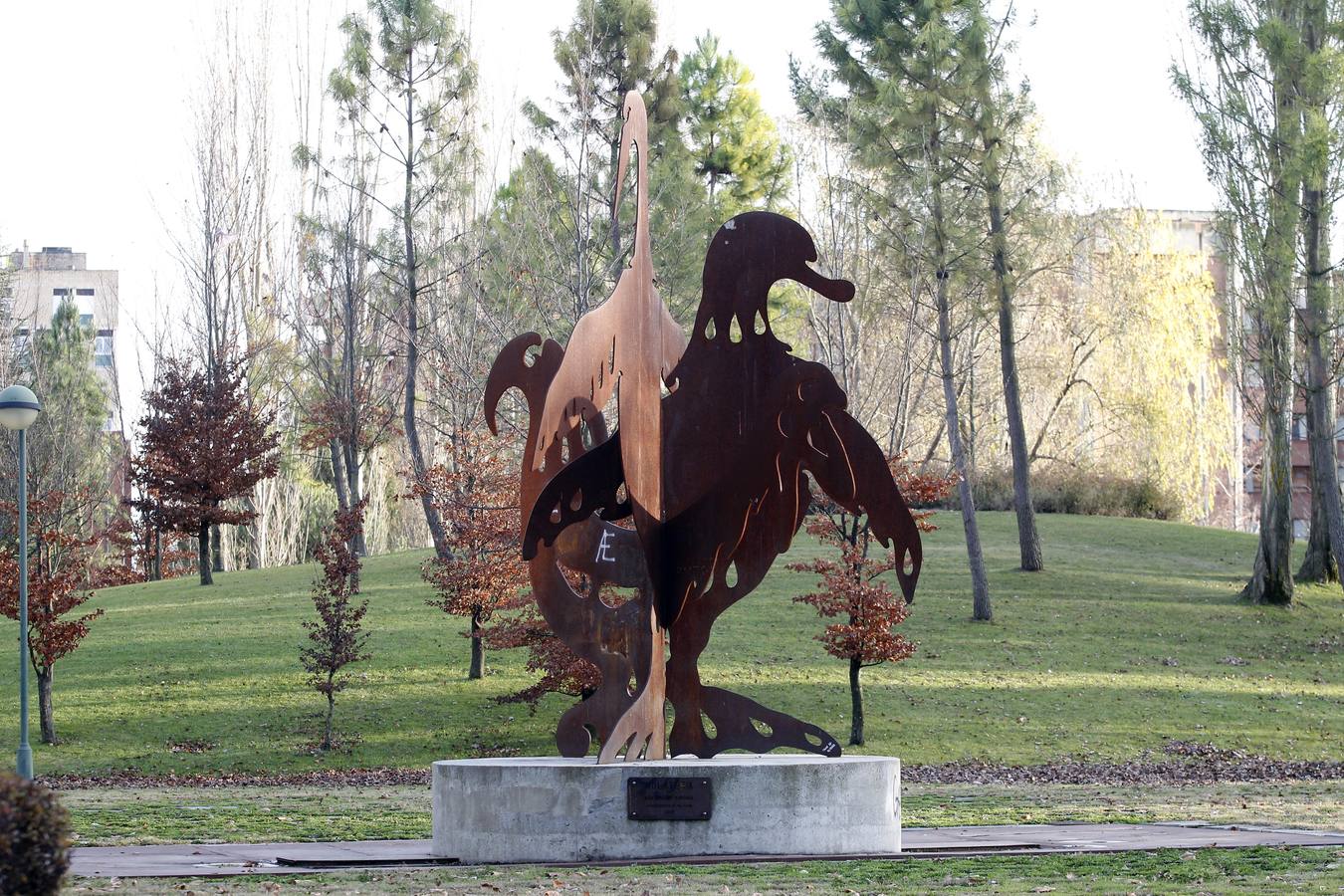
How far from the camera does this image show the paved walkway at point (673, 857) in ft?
33.4

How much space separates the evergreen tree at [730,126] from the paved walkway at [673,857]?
32.3 m

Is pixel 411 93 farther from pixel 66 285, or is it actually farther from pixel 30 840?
pixel 66 285

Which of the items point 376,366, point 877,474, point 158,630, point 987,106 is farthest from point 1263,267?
point 376,366

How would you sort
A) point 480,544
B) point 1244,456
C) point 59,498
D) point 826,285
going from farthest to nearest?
point 1244,456 → point 59,498 → point 480,544 → point 826,285

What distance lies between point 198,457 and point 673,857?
25337mm

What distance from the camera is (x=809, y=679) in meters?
24.0

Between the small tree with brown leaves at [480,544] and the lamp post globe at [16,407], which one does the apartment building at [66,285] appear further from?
the lamp post globe at [16,407]

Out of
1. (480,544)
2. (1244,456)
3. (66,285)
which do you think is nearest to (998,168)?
(480,544)

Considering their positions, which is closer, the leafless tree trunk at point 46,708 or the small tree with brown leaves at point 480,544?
the leafless tree trunk at point 46,708

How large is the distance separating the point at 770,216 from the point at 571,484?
2.70 meters

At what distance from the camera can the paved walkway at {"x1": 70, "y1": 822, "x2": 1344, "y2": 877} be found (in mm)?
10172

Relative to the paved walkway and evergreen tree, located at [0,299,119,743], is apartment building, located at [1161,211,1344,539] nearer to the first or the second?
the paved walkway

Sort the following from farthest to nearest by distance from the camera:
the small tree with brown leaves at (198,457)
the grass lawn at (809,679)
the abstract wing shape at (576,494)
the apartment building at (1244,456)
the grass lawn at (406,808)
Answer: the apartment building at (1244,456)
the small tree with brown leaves at (198,457)
the grass lawn at (809,679)
the grass lawn at (406,808)
the abstract wing shape at (576,494)

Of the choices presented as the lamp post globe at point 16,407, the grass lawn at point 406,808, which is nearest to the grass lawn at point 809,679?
the grass lawn at point 406,808
